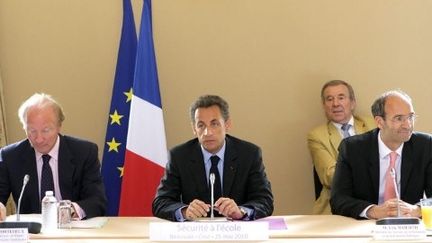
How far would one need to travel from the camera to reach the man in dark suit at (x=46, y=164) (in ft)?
11.8

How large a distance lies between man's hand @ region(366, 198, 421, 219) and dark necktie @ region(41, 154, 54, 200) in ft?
5.52

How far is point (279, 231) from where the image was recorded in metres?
2.93

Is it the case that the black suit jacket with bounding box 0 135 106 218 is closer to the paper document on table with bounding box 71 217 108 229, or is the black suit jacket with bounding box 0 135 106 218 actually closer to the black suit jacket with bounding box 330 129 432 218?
the paper document on table with bounding box 71 217 108 229

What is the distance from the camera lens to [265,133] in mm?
5039

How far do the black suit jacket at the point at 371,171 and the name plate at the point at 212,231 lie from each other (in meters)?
0.88

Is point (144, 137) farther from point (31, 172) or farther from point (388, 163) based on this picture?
point (388, 163)

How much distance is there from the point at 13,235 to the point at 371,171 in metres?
1.88

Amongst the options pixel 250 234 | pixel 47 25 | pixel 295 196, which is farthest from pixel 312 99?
pixel 250 234

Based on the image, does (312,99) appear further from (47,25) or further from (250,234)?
(250,234)

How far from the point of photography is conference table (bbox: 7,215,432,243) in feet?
9.09

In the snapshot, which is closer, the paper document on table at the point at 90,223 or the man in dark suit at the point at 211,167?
the paper document on table at the point at 90,223

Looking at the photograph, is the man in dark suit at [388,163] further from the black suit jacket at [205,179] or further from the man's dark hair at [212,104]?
the man's dark hair at [212,104]

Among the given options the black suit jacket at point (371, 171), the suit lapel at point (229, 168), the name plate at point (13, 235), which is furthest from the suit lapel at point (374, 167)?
the name plate at point (13, 235)

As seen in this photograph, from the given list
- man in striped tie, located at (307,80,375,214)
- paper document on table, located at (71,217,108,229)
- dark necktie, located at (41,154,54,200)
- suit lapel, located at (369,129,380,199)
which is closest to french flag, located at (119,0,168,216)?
dark necktie, located at (41,154,54,200)
